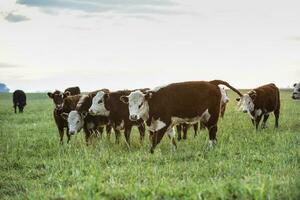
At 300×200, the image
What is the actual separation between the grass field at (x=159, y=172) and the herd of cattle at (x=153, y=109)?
0.78 meters

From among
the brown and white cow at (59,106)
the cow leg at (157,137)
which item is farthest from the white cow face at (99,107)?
the cow leg at (157,137)

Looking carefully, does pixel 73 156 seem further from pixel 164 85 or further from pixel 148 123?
pixel 164 85

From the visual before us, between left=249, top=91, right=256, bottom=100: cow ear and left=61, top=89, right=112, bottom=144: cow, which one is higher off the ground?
left=249, top=91, right=256, bottom=100: cow ear

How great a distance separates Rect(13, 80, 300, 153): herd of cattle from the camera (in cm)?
1402

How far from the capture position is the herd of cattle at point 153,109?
1402 cm

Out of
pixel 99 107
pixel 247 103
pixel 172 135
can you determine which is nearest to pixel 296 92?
pixel 247 103

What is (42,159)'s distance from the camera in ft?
43.6

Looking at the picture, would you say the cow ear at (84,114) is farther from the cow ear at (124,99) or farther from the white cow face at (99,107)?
the cow ear at (124,99)

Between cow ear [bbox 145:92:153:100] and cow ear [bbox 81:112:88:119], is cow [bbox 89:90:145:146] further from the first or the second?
cow ear [bbox 145:92:153:100]

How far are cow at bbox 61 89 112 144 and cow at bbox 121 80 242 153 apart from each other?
7.89ft

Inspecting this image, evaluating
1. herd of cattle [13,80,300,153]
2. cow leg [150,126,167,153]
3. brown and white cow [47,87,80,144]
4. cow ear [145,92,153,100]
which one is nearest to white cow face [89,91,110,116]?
herd of cattle [13,80,300,153]

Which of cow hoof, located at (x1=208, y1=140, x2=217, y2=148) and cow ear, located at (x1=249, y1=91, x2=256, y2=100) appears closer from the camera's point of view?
cow hoof, located at (x1=208, y1=140, x2=217, y2=148)

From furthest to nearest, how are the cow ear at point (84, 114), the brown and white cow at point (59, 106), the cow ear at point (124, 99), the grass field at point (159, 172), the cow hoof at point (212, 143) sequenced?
the brown and white cow at point (59, 106) < the cow ear at point (84, 114) < the cow ear at point (124, 99) < the cow hoof at point (212, 143) < the grass field at point (159, 172)

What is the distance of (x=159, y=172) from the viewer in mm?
10234
